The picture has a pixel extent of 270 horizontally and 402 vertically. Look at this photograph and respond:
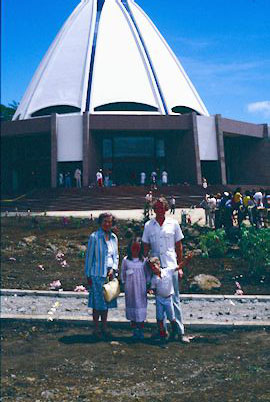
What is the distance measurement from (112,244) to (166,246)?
621 millimetres

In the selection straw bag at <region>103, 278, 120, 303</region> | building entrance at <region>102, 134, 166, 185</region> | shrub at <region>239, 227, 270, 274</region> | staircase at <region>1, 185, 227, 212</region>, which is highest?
building entrance at <region>102, 134, 166, 185</region>

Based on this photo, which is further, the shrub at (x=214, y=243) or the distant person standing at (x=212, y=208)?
the shrub at (x=214, y=243)

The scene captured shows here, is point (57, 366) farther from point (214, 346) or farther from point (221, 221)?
point (221, 221)

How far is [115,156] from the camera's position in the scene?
17.9 ft

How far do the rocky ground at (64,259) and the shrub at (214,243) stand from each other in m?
0.10

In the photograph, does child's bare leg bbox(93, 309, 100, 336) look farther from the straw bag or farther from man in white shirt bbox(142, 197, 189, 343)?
man in white shirt bbox(142, 197, 189, 343)

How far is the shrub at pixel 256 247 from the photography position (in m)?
3.85

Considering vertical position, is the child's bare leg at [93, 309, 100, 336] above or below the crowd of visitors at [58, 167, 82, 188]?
below

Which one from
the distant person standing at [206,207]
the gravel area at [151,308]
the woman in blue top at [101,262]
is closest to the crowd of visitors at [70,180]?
the woman in blue top at [101,262]

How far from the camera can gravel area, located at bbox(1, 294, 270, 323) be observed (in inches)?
177

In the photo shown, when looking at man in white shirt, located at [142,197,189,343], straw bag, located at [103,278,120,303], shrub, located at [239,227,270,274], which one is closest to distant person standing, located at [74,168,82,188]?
straw bag, located at [103,278,120,303]

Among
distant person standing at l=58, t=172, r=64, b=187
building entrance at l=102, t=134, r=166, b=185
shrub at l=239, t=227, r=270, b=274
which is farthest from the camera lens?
distant person standing at l=58, t=172, r=64, b=187

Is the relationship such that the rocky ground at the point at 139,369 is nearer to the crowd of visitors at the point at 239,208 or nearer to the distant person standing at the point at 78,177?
the crowd of visitors at the point at 239,208

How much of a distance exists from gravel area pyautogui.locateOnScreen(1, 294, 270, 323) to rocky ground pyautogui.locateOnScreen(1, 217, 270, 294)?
0.13m
